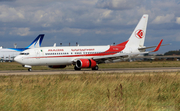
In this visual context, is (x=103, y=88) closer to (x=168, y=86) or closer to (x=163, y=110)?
(x=168, y=86)

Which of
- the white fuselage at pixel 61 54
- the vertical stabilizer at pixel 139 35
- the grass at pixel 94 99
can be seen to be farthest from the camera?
the vertical stabilizer at pixel 139 35

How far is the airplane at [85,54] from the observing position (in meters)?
37.9

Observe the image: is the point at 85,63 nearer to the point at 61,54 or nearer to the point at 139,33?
the point at 61,54

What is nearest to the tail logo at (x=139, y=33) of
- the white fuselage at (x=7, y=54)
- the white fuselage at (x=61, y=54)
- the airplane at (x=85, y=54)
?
the airplane at (x=85, y=54)

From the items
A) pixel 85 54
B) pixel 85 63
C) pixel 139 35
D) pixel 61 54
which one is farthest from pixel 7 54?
pixel 85 63

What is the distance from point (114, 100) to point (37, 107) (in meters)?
3.13

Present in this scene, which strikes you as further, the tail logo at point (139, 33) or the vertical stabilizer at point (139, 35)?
the tail logo at point (139, 33)

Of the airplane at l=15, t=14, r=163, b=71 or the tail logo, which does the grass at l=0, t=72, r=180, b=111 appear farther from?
the tail logo

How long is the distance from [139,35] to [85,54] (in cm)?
1062

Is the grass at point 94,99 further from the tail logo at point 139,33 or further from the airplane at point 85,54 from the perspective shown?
the tail logo at point 139,33

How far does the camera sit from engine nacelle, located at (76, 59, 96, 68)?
1495 inches

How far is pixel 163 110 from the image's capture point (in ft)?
33.1

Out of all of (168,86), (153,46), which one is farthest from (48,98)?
(153,46)

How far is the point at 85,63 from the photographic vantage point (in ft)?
125
